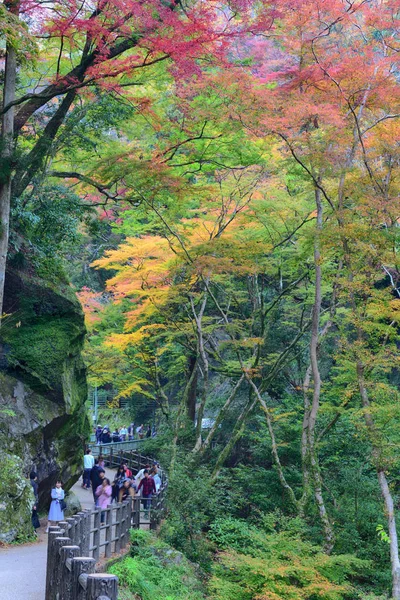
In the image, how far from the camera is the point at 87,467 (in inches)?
769

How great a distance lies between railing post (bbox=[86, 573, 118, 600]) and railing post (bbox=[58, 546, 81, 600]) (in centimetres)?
131

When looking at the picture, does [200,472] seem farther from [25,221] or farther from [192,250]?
[25,221]

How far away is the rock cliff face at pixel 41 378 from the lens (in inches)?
541

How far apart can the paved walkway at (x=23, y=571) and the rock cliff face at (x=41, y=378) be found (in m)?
2.17

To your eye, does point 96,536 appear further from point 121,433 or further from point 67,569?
point 121,433

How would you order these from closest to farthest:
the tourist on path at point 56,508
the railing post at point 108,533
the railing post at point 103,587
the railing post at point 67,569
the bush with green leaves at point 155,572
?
the railing post at point 103,587 < the railing post at point 67,569 < the bush with green leaves at point 155,572 < the railing post at point 108,533 < the tourist on path at point 56,508

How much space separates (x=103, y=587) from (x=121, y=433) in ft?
99.2

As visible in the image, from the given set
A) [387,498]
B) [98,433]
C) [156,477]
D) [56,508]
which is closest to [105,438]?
[98,433]

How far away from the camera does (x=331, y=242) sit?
1306 centimetres

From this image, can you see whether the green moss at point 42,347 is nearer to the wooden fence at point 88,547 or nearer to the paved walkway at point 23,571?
the wooden fence at point 88,547

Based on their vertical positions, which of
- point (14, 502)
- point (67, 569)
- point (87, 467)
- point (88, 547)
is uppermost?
point (87, 467)

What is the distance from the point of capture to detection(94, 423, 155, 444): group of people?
104ft

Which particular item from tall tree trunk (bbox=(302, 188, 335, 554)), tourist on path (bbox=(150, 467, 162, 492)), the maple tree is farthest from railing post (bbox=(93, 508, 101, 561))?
tourist on path (bbox=(150, 467, 162, 492))

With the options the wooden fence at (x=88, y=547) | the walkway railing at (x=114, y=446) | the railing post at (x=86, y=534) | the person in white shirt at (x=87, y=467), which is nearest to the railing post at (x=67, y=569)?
the wooden fence at (x=88, y=547)
